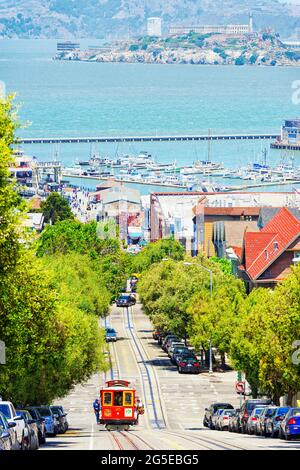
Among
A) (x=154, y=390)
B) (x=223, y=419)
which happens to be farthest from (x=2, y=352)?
(x=154, y=390)

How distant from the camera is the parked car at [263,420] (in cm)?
3962

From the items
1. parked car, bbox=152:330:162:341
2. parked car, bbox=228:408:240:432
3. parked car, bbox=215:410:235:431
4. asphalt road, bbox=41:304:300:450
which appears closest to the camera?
parked car, bbox=228:408:240:432

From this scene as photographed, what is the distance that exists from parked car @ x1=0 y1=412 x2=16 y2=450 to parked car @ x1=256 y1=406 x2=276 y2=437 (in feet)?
45.6

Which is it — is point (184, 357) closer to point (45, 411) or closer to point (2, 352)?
point (45, 411)

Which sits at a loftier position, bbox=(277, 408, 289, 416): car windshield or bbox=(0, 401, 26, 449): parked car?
bbox=(0, 401, 26, 449): parked car

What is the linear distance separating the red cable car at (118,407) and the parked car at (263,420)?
36.4ft

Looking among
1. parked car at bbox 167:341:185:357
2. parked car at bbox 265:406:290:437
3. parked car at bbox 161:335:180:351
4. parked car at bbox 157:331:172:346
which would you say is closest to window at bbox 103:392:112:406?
parked car at bbox 265:406:290:437

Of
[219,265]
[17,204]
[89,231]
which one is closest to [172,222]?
[89,231]

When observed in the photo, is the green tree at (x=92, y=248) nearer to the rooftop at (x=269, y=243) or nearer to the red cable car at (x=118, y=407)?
the rooftop at (x=269, y=243)

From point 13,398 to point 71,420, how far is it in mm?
10579

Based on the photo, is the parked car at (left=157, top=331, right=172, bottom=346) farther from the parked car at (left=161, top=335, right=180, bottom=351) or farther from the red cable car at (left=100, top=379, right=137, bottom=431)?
the red cable car at (left=100, top=379, right=137, bottom=431)

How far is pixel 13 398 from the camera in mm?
47156

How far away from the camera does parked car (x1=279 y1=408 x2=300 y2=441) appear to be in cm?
3447
